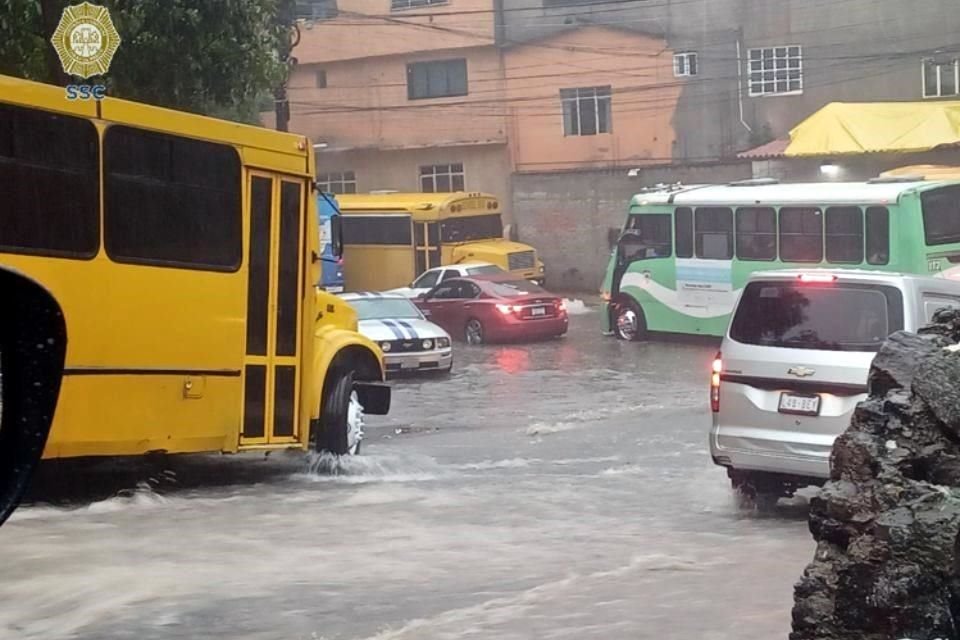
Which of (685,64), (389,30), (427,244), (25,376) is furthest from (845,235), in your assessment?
(389,30)

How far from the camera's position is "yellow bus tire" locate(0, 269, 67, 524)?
317 cm

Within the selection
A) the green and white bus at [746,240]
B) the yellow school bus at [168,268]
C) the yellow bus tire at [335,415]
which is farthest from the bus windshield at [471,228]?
the yellow school bus at [168,268]

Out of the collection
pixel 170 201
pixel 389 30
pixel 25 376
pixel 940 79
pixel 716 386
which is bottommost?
pixel 716 386

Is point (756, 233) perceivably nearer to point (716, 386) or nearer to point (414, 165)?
point (716, 386)

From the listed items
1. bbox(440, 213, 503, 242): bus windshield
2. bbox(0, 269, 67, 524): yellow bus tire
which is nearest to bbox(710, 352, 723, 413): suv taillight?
bbox(0, 269, 67, 524): yellow bus tire

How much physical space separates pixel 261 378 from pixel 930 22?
32.2 metres

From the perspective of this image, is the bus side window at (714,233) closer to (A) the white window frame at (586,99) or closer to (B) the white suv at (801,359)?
(B) the white suv at (801,359)

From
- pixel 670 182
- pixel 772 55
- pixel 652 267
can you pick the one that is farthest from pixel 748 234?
pixel 772 55

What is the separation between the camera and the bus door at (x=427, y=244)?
38.7 meters

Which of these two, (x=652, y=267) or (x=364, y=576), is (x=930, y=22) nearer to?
(x=652, y=267)

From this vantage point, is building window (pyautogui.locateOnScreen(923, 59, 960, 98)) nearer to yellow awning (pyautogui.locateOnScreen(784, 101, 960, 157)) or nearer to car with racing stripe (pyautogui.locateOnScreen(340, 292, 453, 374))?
yellow awning (pyautogui.locateOnScreen(784, 101, 960, 157))

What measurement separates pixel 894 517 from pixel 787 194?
912 inches

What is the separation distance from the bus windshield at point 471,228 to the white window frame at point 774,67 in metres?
9.29

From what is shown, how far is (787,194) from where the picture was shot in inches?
1090
